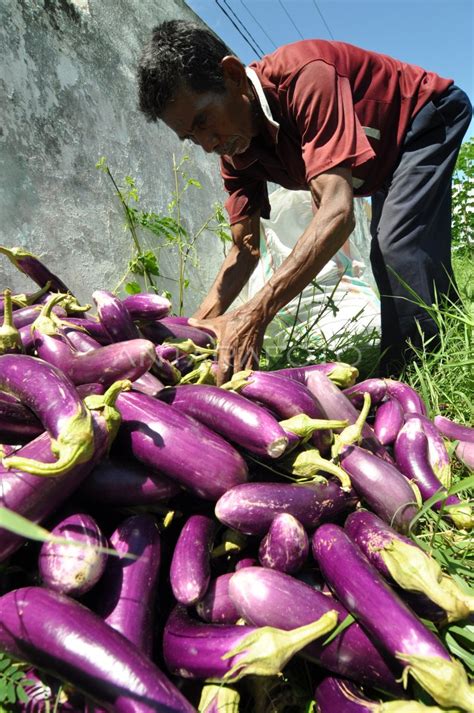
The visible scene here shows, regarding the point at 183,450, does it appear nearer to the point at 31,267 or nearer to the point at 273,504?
the point at 273,504

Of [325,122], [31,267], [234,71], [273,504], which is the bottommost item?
[31,267]

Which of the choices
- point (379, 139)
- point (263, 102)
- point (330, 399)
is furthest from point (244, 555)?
point (379, 139)

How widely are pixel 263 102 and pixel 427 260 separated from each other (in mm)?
1100

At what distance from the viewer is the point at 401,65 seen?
8.60 ft

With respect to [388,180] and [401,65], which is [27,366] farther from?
[401,65]

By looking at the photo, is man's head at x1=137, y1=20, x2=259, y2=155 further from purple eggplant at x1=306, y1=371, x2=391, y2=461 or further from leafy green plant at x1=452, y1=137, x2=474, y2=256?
leafy green plant at x1=452, y1=137, x2=474, y2=256

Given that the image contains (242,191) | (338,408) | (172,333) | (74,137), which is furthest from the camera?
(242,191)

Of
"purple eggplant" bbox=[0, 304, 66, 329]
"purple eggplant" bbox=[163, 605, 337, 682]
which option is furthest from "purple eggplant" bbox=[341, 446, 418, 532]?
"purple eggplant" bbox=[0, 304, 66, 329]

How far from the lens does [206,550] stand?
955 millimetres

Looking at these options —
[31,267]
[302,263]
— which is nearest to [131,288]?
[31,267]

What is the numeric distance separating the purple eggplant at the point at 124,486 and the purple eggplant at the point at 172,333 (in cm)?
69

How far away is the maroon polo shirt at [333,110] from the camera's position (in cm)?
209

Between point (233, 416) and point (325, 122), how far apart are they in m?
1.50

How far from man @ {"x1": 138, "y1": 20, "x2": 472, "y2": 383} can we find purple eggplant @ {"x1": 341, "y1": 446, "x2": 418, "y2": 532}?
0.60 metres
